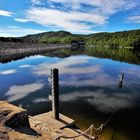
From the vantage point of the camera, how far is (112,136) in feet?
46.2

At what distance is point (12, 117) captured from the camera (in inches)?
375

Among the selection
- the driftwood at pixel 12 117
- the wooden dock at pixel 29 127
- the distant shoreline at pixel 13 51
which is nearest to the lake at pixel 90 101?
the wooden dock at pixel 29 127

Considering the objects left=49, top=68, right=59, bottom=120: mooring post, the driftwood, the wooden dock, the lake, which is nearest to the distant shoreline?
the lake

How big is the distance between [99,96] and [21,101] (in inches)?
328

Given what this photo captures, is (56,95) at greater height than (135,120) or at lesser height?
greater

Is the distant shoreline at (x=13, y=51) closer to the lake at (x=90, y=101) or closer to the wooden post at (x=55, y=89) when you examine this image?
the lake at (x=90, y=101)

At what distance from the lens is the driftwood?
9.39 meters

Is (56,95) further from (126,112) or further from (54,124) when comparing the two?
(126,112)

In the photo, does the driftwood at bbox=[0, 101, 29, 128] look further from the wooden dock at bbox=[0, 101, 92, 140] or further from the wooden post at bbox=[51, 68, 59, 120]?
the wooden post at bbox=[51, 68, 59, 120]

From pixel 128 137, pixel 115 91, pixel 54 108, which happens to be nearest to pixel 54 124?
pixel 54 108

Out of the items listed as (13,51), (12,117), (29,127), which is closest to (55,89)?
(29,127)

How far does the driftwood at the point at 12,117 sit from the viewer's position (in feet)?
30.8

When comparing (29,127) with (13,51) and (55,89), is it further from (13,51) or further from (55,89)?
(13,51)

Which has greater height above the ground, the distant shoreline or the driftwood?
the driftwood
